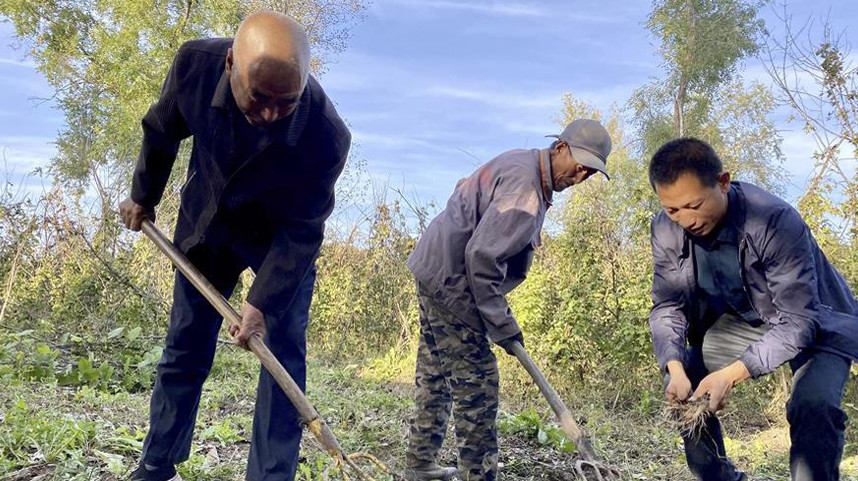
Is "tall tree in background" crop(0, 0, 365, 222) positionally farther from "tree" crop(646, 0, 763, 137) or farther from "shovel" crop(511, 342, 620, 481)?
"shovel" crop(511, 342, 620, 481)

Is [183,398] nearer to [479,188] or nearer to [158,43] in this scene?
[479,188]

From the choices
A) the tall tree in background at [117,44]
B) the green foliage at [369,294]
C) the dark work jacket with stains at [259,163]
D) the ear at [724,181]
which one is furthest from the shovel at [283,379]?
the tall tree in background at [117,44]

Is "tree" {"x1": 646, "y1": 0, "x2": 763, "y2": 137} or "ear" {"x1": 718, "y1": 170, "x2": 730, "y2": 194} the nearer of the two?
"ear" {"x1": 718, "y1": 170, "x2": 730, "y2": 194}

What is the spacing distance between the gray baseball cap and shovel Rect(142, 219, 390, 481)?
1.77 m

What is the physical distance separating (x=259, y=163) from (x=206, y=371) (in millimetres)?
1073

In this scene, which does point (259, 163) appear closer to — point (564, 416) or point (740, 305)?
point (564, 416)

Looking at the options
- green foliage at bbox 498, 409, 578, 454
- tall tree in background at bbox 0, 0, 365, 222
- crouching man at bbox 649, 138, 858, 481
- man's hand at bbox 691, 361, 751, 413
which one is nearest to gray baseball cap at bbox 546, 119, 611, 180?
crouching man at bbox 649, 138, 858, 481

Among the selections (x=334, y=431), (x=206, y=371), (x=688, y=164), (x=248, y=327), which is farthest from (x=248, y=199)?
(x=334, y=431)

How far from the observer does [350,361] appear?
891cm

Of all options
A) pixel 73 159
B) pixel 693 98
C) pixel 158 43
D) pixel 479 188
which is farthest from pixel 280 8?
pixel 479 188

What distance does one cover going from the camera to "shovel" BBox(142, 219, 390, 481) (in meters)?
2.56

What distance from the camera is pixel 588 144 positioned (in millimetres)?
3590

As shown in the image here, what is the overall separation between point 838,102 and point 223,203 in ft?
20.8

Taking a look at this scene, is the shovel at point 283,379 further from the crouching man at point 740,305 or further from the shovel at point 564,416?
the crouching man at point 740,305
